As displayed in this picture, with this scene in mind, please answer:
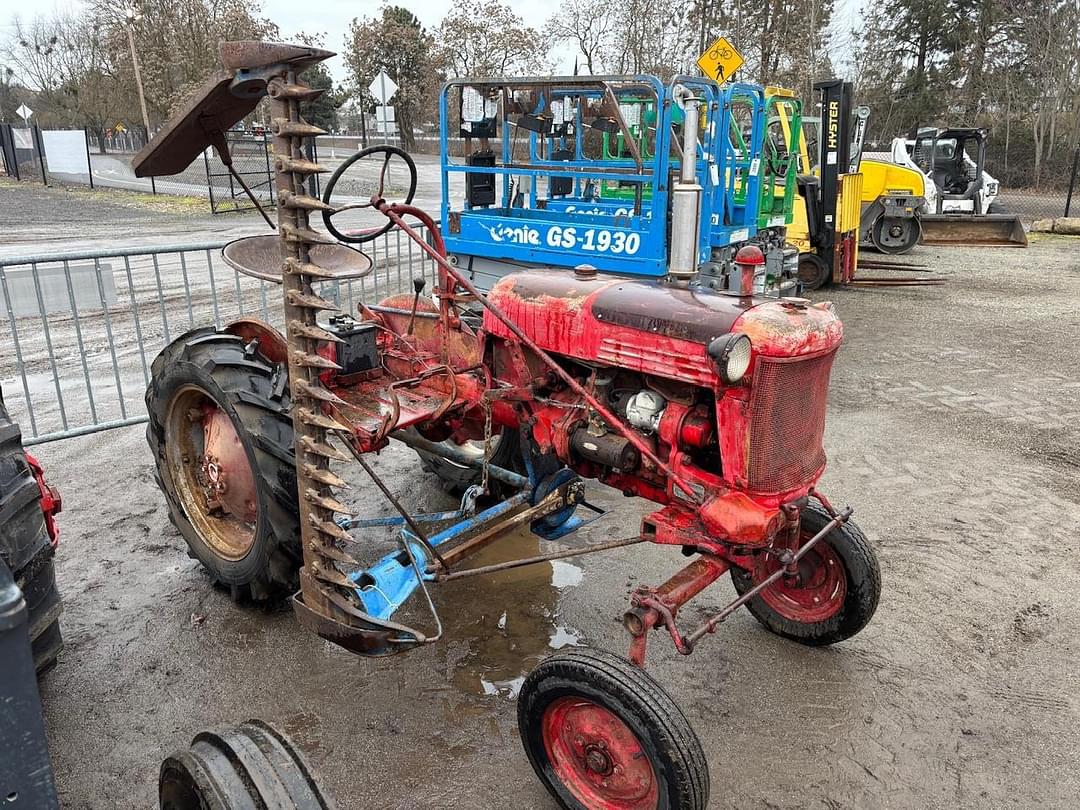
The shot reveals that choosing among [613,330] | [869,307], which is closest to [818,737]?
[613,330]

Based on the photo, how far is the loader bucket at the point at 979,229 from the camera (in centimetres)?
1381

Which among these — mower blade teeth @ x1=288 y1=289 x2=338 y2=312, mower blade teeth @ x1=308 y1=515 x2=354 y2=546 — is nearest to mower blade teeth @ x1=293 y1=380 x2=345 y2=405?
mower blade teeth @ x1=288 y1=289 x2=338 y2=312

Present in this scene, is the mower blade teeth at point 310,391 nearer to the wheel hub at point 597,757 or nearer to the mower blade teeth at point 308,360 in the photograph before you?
the mower blade teeth at point 308,360

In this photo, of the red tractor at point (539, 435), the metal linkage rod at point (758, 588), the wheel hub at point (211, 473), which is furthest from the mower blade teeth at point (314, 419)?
the metal linkage rod at point (758, 588)

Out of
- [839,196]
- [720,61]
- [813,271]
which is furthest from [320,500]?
[813,271]

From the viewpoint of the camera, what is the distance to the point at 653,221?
6332mm

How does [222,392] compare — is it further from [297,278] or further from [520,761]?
[520,761]

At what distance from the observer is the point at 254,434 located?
2.89 metres

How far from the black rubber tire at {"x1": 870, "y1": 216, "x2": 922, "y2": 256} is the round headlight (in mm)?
11995

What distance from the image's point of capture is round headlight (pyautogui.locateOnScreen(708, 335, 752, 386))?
7.23 feet

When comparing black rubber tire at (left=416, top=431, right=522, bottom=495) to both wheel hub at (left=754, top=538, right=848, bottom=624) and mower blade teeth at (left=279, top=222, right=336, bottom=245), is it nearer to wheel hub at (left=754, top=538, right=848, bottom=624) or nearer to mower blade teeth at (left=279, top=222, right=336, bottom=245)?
wheel hub at (left=754, top=538, right=848, bottom=624)

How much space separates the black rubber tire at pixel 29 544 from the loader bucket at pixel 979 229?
14294mm

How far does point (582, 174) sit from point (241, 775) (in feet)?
17.8

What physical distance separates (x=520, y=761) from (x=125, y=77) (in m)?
33.8
